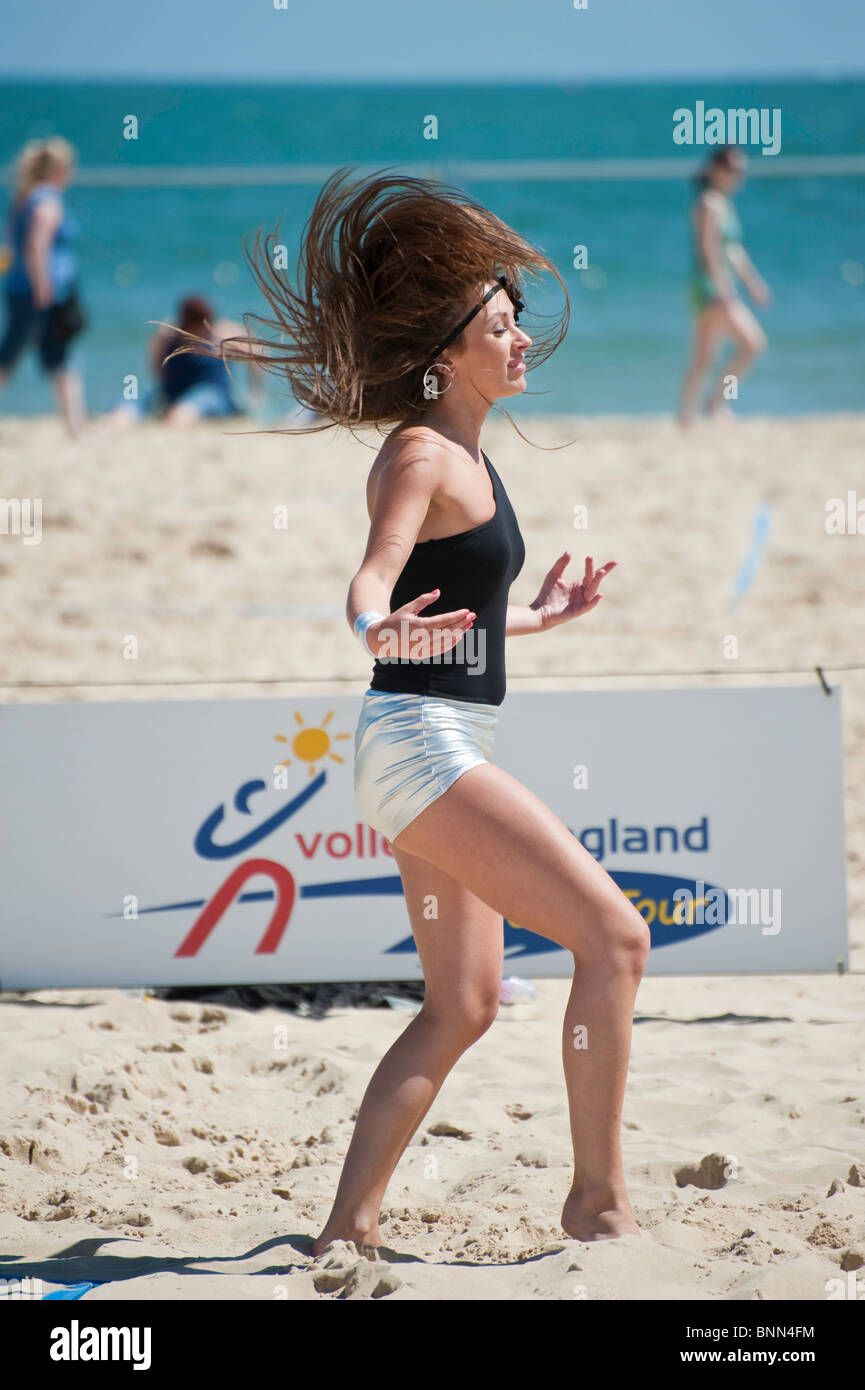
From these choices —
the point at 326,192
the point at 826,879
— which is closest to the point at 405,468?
the point at 326,192

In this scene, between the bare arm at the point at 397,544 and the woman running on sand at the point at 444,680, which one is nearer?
the bare arm at the point at 397,544

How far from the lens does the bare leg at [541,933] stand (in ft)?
7.80

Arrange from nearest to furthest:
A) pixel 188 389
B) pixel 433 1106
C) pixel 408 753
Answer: pixel 408 753 < pixel 433 1106 < pixel 188 389

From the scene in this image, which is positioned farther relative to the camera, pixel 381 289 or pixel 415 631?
pixel 381 289

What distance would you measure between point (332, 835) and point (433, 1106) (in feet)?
3.05

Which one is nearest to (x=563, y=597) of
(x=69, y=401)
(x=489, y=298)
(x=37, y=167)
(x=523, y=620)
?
(x=523, y=620)

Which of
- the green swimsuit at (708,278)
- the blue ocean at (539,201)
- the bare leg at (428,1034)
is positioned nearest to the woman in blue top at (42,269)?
the blue ocean at (539,201)

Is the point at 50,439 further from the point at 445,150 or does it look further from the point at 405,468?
the point at 445,150

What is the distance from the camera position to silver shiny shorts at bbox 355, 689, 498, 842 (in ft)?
7.91

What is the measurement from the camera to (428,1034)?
251cm

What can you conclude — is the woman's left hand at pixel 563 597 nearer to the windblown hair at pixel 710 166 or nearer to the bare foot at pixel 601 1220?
the bare foot at pixel 601 1220

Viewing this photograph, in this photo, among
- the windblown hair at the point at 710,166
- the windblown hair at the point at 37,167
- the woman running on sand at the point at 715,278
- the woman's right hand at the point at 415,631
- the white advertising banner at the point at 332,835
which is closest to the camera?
the woman's right hand at the point at 415,631

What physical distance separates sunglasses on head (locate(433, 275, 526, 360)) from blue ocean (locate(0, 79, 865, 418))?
4.7 inches

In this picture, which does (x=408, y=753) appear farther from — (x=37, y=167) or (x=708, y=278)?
(x=708, y=278)
